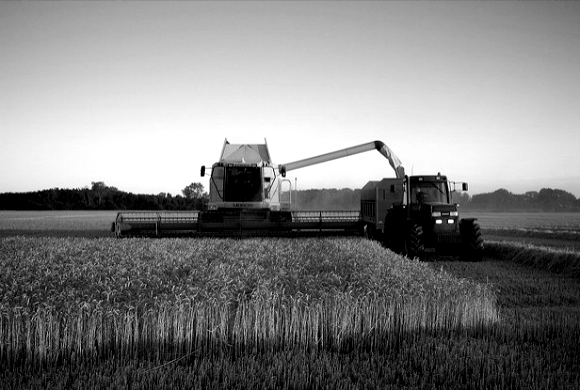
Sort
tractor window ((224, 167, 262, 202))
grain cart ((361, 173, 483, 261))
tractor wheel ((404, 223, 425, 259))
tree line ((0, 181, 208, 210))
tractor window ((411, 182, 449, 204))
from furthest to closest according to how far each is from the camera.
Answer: tree line ((0, 181, 208, 210))
tractor window ((224, 167, 262, 202))
tractor window ((411, 182, 449, 204))
grain cart ((361, 173, 483, 261))
tractor wheel ((404, 223, 425, 259))

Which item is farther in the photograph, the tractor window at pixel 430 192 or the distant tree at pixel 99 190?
the distant tree at pixel 99 190

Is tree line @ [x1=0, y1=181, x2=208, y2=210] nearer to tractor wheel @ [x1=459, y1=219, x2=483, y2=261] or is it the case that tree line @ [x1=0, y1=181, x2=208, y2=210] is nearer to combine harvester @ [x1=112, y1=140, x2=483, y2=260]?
combine harvester @ [x1=112, y1=140, x2=483, y2=260]

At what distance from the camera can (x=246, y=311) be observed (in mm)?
6164

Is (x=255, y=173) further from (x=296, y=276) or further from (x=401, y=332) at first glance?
(x=401, y=332)

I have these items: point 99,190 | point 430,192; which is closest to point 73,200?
point 99,190

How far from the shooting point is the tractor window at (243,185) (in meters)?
17.7

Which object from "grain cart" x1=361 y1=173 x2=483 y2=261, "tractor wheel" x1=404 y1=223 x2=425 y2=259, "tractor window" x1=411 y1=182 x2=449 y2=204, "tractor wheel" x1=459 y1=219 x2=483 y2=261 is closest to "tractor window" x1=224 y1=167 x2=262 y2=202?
"grain cart" x1=361 y1=173 x2=483 y2=261

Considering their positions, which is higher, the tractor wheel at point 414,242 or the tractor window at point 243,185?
the tractor window at point 243,185

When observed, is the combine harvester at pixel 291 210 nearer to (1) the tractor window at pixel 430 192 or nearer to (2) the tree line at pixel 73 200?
(1) the tractor window at pixel 430 192

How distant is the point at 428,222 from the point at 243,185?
281 inches

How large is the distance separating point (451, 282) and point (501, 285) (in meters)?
3.58

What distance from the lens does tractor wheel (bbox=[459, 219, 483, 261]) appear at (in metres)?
14.2

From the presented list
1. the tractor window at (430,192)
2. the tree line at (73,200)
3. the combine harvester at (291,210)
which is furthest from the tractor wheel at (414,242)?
the tree line at (73,200)

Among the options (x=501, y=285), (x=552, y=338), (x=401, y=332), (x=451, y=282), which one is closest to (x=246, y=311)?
(x=401, y=332)
